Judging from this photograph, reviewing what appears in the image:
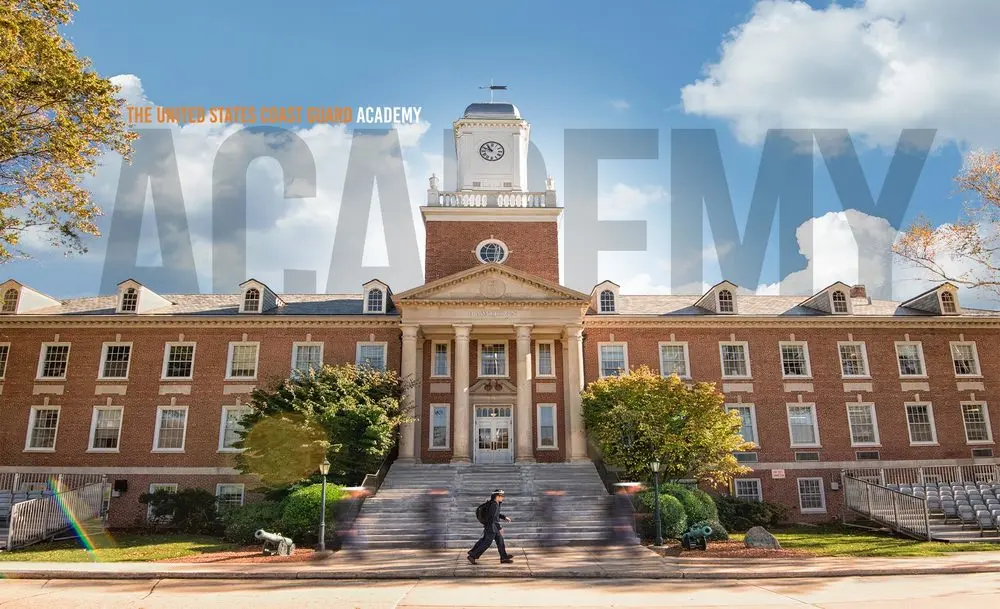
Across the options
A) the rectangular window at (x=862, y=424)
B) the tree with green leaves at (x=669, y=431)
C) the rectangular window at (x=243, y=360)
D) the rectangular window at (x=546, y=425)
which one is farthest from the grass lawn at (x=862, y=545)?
the rectangular window at (x=243, y=360)

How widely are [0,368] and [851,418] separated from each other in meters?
42.6

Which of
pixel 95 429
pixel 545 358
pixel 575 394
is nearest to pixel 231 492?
pixel 95 429

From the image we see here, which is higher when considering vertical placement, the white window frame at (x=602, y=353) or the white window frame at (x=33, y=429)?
the white window frame at (x=602, y=353)

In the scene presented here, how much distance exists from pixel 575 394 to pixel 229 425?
1686 cm

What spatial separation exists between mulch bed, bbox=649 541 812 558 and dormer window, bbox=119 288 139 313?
91.6 feet

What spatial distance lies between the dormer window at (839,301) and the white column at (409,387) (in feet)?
71.7

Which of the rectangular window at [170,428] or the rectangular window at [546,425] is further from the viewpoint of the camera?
the rectangular window at [546,425]

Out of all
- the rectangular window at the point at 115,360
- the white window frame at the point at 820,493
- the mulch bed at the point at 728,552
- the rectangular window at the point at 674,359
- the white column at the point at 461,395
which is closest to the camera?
the mulch bed at the point at 728,552

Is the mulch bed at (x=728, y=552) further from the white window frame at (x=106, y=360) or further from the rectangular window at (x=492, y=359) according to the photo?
the white window frame at (x=106, y=360)

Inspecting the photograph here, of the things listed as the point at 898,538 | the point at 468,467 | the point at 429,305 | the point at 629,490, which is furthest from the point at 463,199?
the point at 898,538

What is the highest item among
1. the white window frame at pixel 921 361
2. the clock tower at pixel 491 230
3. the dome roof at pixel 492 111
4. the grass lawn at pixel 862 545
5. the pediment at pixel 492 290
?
the dome roof at pixel 492 111

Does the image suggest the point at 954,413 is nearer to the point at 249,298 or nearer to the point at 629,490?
the point at 629,490

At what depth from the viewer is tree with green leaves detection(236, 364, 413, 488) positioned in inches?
957

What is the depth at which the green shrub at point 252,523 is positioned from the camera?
21562 mm
